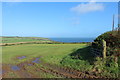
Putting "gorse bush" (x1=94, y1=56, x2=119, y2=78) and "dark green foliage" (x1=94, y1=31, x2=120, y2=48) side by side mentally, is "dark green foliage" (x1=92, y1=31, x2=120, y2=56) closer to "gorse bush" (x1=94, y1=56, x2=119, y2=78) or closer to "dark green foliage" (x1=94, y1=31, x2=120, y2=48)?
"dark green foliage" (x1=94, y1=31, x2=120, y2=48)

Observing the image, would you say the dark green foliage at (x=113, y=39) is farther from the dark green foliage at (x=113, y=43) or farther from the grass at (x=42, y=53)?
the grass at (x=42, y=53)

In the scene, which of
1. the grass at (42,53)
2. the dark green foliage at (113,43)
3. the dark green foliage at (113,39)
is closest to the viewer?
the dark green foliage at (113,43)

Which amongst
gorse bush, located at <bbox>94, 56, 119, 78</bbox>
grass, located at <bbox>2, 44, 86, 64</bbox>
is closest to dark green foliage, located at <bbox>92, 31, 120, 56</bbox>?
gorse bush, located at <bbox>94, 56, 119, 78</bbox>

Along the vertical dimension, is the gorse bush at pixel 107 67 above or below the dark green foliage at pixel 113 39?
below

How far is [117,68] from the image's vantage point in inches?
267

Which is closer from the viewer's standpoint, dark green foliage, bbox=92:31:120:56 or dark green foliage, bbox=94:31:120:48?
dark green foliage, bbox=92:31:120:56

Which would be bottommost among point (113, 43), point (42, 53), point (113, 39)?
point (42, 53)

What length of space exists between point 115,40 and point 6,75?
7.32 meters

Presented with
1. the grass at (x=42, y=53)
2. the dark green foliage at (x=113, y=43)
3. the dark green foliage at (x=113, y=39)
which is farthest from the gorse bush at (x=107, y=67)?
the grass at (x=42, y=53)

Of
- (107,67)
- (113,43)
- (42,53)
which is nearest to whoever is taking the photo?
(107,67)

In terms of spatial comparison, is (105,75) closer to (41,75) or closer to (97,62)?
(97,62)

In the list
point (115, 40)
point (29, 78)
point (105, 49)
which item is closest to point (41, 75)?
point (29, 78)

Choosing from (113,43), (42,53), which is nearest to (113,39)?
(113,43)

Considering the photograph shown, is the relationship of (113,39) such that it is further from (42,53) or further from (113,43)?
(42,53)
